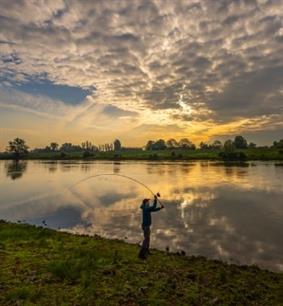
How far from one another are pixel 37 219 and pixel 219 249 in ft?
45.1

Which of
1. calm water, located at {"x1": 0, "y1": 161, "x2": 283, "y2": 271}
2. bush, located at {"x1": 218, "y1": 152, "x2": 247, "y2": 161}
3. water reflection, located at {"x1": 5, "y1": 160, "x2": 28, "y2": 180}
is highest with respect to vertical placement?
bush, located at {"x1": 218, "y1": 152, "x2": 247, "y2": 161}

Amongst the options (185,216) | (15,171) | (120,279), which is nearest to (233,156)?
(15,171)

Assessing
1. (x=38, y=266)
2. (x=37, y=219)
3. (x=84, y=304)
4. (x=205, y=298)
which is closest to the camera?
(x=84, y=304)

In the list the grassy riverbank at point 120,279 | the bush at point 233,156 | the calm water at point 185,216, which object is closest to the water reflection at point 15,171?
the calm water at point 185,216

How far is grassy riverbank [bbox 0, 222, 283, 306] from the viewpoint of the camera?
9656mm

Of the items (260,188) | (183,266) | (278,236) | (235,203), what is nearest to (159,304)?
(183,266)

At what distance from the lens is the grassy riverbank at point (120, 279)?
9.66m

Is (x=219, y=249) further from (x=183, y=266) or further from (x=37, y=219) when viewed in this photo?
(x=37, y=219)

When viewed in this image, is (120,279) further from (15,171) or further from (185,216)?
(15,171)

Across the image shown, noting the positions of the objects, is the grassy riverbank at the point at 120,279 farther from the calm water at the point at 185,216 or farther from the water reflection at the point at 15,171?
the water reflection at the point at 15,171

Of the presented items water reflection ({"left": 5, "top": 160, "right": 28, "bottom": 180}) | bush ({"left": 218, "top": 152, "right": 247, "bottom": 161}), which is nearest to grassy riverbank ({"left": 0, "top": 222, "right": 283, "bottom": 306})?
water reflection ({"left": 5, "top": 160, "right": 28, "bottom": 180})

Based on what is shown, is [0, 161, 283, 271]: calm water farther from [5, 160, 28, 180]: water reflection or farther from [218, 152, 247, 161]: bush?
[218, 152, 247, 161]: bush

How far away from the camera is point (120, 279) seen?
11.1m

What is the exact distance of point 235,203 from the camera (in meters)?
30.1
